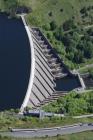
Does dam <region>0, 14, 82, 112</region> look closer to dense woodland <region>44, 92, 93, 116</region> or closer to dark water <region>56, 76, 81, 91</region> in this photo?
dark water <region>56, 76, 81, 91</region>

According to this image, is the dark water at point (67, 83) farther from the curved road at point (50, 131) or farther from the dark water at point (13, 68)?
the curved road at point (50, 131)

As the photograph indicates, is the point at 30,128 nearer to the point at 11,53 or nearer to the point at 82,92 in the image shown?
the point at 82,92

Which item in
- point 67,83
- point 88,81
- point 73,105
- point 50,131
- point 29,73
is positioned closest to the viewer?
point 50,131

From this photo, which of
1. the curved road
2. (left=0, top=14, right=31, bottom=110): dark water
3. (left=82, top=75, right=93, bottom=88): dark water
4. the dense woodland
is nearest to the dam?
(left=0, top=14, right=31, bottom=110): dark water

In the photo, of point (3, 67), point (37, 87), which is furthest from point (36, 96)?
point (3, 67)

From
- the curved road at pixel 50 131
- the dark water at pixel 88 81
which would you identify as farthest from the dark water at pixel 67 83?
the curved road at pixel 50 131

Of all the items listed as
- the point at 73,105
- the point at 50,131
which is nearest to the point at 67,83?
the point at 73,105

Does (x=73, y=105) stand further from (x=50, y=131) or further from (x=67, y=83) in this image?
(x=67, y=83)
